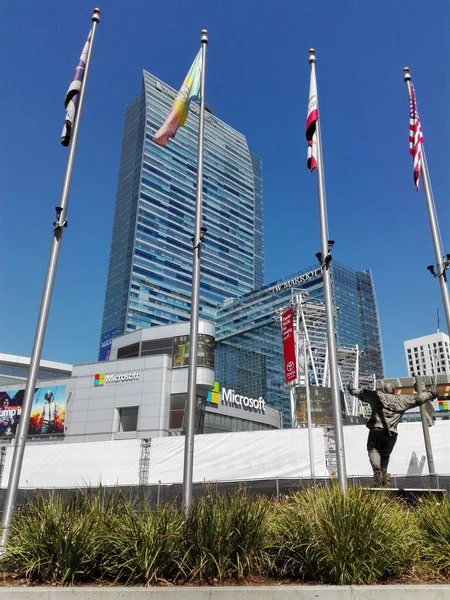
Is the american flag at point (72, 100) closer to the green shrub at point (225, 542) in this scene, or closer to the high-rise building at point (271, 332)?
the green shrub at point (225, 542)

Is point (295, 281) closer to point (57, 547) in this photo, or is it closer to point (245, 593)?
point (57, 547)

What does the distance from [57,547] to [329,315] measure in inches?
327

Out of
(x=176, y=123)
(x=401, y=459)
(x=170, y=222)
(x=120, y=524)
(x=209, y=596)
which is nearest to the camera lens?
(x=209, y=596)

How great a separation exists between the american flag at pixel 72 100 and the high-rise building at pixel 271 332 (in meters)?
103

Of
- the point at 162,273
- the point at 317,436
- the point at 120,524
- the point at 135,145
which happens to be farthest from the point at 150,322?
the point at 120,524

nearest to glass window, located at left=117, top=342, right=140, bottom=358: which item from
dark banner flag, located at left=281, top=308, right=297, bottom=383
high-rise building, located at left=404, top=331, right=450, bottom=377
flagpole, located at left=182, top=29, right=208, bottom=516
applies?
dark banner flag, located at left=281, top=308, right=297, bottom=383

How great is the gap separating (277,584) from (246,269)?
582 ft

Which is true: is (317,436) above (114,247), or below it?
below

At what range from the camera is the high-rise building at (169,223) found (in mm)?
151000

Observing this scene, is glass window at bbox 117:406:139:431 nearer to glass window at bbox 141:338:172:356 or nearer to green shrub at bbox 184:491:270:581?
glass window at bbox 141:338:172:356

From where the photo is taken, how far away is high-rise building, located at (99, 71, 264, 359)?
495 feet

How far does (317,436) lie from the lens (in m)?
20.0

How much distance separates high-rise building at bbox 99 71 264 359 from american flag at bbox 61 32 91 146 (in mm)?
130968

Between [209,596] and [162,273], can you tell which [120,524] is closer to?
[209,596]
